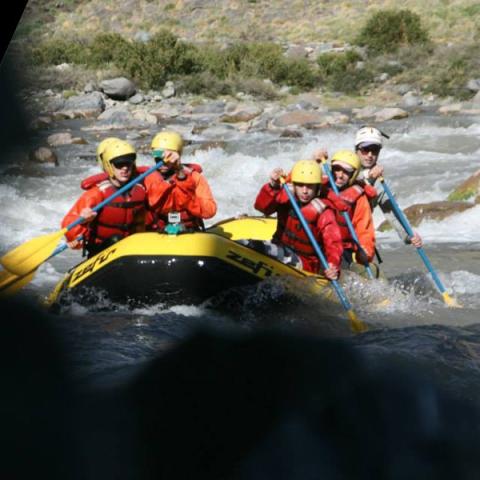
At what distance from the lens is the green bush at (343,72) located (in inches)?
1062

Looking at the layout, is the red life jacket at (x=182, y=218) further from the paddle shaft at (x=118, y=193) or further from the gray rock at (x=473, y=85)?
the gray rock at (x=473, y=85)

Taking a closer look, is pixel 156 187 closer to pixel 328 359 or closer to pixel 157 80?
pixel 328 359

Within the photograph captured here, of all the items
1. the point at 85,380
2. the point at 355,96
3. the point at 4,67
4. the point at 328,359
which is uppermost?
the point at 4,67

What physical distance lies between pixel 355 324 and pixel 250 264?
2.46ft

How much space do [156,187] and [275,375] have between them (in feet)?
7.76

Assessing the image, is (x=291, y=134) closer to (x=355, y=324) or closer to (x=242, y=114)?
(x=242, y=114)

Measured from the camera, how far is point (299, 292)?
227 inches

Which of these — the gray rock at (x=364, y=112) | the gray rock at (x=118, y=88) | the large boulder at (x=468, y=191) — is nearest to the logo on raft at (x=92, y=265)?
the large boulder at (x=468, y=191)

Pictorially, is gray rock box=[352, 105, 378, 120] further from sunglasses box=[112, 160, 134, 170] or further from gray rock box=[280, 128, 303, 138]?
sunglasses box=[112, 160, 134, 170]

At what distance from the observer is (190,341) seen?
202 inches

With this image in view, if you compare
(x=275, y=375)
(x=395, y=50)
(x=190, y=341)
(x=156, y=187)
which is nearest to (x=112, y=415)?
(x=275, y=375)

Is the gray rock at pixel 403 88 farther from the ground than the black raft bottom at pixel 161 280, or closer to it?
closer to it

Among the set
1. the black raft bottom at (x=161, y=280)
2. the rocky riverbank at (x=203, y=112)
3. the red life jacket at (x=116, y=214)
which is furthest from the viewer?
the rocky riverbank at (x=203, y=112)

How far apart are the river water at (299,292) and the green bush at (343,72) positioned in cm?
1054
